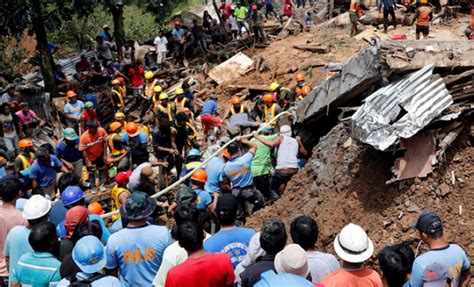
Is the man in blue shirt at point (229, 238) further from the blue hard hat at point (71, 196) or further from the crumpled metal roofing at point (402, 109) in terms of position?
the crumpled metal roofing at point (402, 109)

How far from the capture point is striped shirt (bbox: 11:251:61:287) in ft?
16.3

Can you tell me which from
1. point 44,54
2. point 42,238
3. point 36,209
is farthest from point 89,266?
point 44,54

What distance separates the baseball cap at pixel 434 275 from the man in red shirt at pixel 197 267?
155cm

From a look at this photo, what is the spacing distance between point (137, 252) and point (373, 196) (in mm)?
3357

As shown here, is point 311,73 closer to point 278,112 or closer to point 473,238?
point 278,112

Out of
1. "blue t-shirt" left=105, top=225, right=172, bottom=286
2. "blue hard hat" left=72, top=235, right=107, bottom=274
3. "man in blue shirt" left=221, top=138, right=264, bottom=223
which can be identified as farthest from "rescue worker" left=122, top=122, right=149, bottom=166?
"blue hard hat" left=72, top=235, right=107, bottom=274

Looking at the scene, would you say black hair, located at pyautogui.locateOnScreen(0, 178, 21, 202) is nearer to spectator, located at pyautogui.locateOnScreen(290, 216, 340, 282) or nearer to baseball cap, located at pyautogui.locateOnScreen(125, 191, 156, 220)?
baseball cap, located at pyautogui.locateOnScreen(125, 191, 156, 220)

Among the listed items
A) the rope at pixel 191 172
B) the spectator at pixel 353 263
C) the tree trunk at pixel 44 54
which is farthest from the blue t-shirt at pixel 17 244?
the tree trunk at pixel 44 54

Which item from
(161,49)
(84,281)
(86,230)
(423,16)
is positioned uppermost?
(84,281)

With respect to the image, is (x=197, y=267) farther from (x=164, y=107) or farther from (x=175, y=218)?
(x=164, y=107)

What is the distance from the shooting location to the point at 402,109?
6777mm

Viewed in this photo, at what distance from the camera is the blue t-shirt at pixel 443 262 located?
14.4ft

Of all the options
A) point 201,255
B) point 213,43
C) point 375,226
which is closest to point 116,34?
point 213,43

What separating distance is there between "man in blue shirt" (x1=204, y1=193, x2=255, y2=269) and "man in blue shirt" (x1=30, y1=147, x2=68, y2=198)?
458 centimetres
